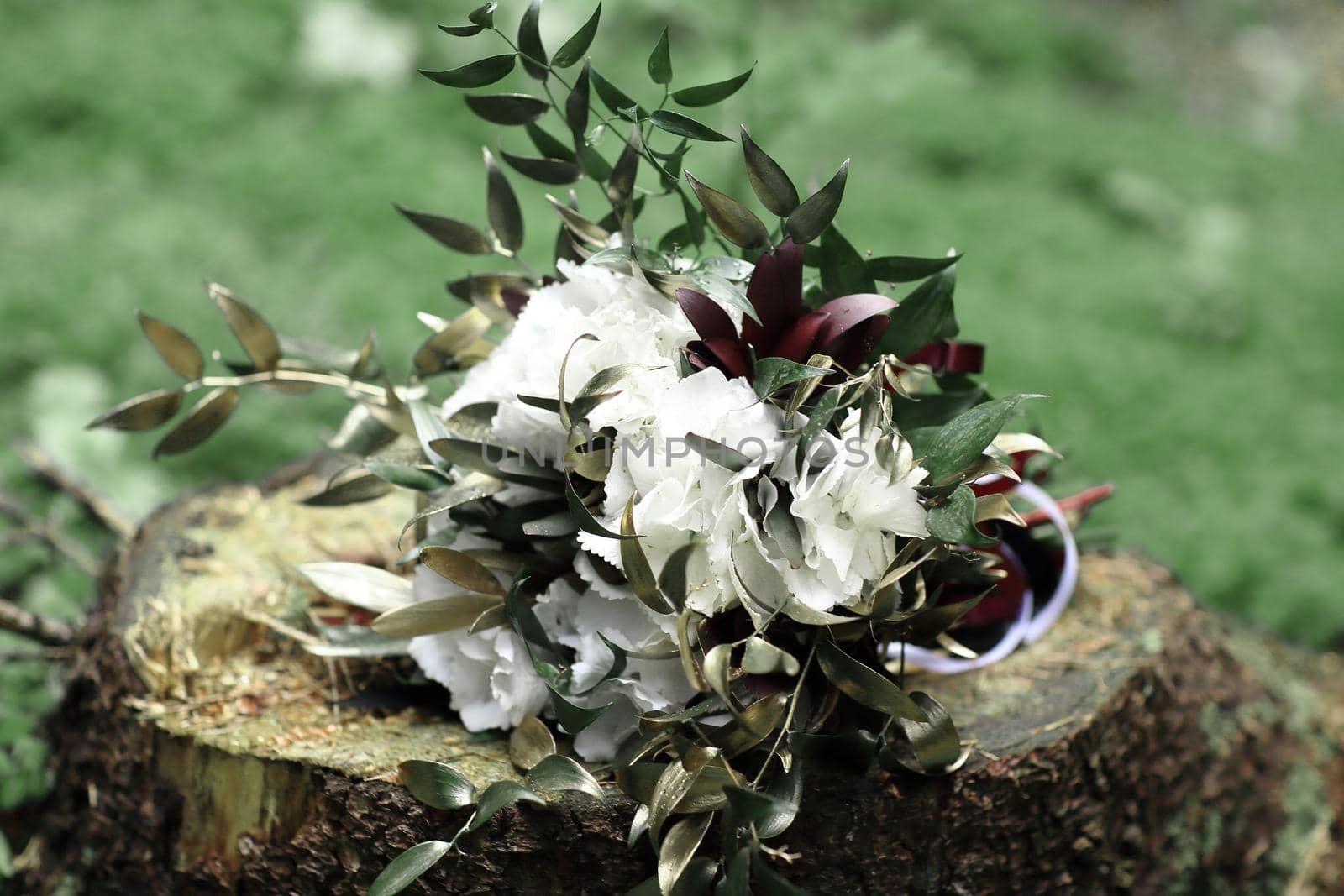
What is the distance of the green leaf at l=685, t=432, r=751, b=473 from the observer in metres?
1.02

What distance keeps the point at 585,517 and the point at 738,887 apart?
1.17ft

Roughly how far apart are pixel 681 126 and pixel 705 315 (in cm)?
19

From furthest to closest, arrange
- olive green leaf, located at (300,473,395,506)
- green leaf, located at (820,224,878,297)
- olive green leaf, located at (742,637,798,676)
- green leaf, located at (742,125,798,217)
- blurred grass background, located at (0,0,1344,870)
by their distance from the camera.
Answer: blurred grass background, located at (0,0,1344,870) → olive green leaf, located at (300,473,395,506) → green leaf, located at (820,224,878,297) → green leaf, located at (742,125,798,217) → olive green leaf, located at (742,637,798,676)

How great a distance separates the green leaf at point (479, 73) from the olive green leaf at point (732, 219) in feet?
0.83

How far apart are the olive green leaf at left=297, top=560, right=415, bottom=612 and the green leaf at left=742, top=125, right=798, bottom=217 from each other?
619mm

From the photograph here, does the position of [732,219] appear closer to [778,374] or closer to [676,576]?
[778,374]

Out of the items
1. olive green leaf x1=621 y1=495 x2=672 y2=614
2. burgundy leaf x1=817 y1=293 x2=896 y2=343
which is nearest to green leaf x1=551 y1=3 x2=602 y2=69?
burgundy leaf x1=817 y1=293 x2=896 y2=343

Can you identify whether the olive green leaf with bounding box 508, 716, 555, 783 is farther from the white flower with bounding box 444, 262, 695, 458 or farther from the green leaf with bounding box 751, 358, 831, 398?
the green leaf with bounding box 751, 358, 831, 398

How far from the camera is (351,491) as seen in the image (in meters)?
1.33

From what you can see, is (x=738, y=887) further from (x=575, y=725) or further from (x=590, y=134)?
(x=590, y=134)

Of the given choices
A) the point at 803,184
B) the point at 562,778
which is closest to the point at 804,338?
the point at 562,778

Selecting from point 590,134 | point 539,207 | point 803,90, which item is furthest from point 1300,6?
point 590,134

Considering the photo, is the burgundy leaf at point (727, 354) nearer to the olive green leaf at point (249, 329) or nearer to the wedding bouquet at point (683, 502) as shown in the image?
the wedding bouquet at point (683, 502)

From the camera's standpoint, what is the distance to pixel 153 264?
3.47 m
